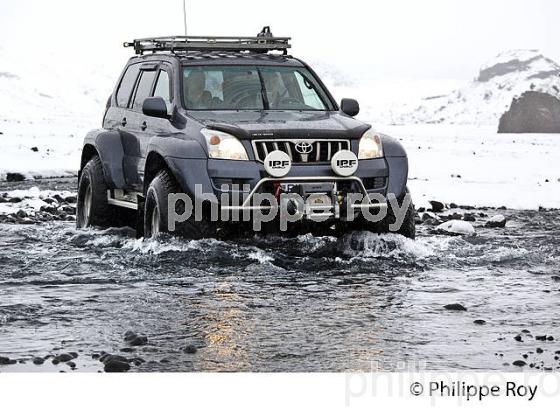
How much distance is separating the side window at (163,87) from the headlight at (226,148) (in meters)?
1.34

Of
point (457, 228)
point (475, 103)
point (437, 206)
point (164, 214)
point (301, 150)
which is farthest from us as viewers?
point (475, 103)

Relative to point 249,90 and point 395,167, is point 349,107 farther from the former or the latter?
point 395,167

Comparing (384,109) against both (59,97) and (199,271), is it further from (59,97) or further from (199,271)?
(199,271)

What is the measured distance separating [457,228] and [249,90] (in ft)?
9.93

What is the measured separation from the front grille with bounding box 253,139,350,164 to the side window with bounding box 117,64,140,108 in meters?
2.99

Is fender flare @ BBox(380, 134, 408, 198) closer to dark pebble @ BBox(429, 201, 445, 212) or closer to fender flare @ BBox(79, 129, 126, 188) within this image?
fender flare @ BBox(79, 129, 126, 188)

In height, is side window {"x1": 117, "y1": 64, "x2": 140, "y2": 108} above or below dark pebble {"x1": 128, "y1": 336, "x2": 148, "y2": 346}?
above

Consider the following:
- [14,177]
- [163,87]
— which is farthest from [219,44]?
[14,177]

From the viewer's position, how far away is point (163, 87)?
11195mm

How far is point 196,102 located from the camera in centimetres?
1070

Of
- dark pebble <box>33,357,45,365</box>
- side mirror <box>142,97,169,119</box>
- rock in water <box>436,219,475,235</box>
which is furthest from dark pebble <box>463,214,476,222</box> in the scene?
dark pebble <box>33,357,45,365</box>

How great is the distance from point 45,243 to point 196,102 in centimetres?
223

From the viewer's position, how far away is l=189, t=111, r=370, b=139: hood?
968 cm

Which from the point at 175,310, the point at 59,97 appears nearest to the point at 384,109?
the point at 59,97
